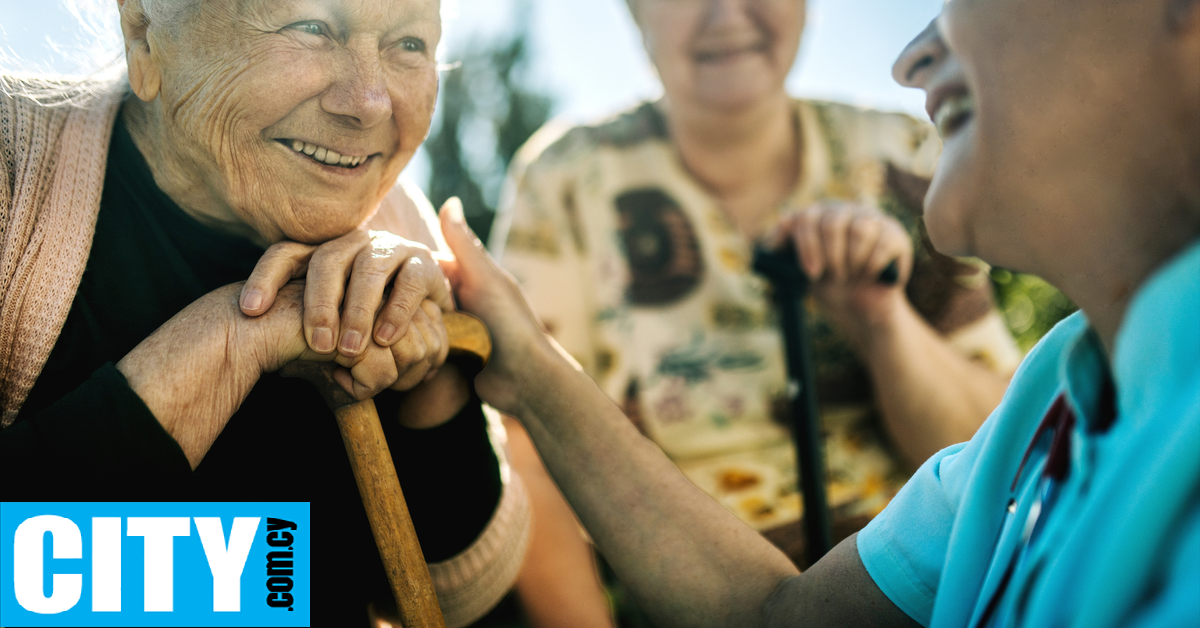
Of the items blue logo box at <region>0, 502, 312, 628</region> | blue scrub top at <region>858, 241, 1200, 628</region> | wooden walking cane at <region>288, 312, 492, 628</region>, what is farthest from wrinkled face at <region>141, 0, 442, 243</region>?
blue scrub top at <region>858, 241, 1200, 628</region>

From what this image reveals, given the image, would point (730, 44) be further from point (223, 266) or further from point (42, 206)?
point (42, 206)

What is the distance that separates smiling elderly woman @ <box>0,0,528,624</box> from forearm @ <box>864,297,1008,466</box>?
115 cm

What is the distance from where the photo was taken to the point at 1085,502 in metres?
0.61

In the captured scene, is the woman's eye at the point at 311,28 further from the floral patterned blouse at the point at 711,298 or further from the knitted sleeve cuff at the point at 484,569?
the floral patterned blouse at the point at 711,298

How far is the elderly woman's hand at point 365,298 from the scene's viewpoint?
2.91ft

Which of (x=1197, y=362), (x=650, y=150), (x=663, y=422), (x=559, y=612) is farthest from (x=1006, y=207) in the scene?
(x=650, y=150)

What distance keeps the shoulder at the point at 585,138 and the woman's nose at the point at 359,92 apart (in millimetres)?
1063

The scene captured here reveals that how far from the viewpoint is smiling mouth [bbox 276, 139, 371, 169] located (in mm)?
954

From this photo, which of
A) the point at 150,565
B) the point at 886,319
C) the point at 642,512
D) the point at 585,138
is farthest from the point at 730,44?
the point at 150,565

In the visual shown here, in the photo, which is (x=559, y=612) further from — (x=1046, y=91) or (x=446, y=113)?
(x=446, y=113)

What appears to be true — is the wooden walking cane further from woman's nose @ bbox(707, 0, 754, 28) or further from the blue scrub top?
woman's nose @ bbox(707, 0, 754, 28)

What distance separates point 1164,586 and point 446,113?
6.24m

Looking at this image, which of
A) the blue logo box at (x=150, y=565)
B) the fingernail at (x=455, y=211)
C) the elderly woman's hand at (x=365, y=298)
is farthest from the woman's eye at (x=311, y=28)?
the blue logo box at (x=150, y=565)

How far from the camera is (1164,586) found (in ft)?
1.72
